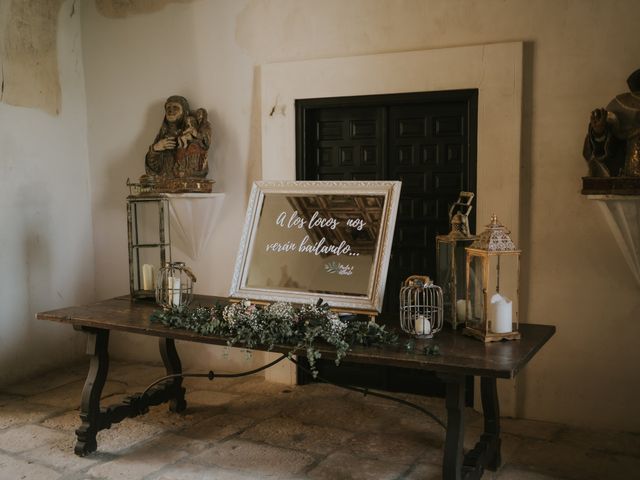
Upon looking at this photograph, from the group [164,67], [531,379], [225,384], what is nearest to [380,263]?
[531,379]

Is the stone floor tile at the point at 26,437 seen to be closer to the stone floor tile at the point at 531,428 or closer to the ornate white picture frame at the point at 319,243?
the ornate white picture frame at the point at 319,243

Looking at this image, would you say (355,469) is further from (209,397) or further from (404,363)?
(209,397)

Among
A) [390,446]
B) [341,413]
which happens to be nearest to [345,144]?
[341,413]

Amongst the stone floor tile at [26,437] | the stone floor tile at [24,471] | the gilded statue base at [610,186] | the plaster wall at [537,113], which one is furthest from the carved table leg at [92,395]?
the gilded statue base at [610,186]

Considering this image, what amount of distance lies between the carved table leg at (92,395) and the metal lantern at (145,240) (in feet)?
1.60

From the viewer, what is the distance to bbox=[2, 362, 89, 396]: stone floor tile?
17.0 feet

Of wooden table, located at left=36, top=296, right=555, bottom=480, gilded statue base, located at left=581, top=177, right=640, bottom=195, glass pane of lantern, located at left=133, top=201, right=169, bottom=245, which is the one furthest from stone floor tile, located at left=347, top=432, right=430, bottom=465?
glass pane of lantern, located at left=133, top=201, right=169, bottom=245

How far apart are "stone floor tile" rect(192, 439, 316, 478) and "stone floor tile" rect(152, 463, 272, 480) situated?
1.8 inches

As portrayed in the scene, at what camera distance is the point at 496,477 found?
3582mm

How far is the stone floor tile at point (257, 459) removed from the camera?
12.0 feet

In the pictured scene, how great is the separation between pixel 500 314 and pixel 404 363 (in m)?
0.58

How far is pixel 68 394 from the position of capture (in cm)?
504

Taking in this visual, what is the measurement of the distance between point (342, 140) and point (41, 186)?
260 centimetres

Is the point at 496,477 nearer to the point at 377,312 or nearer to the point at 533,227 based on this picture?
the point at 377,312
